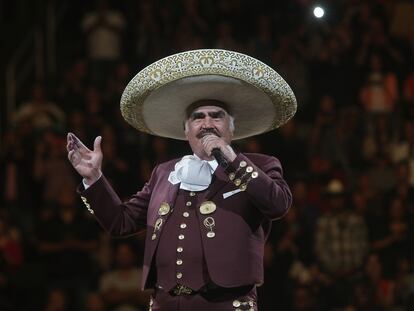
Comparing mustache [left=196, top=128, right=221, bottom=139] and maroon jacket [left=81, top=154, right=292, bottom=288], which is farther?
mustache [left=196, top=128, right=221, bottom=139]

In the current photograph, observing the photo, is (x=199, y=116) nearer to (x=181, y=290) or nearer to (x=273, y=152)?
(x=181, y=290)

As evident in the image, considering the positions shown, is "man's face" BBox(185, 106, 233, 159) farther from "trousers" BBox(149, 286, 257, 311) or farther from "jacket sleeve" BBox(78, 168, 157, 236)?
"trousers" BBox(149, 286, 257, 311)

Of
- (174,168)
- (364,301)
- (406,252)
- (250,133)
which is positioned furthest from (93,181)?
(406,252)

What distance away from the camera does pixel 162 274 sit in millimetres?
5020

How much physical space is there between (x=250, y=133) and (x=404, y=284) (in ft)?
13.6

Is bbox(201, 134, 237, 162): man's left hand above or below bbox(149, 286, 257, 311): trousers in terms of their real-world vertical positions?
above

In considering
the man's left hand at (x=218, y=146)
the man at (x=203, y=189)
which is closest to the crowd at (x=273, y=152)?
the man at (x=203, y=189)

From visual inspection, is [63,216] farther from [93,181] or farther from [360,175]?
[93,181]

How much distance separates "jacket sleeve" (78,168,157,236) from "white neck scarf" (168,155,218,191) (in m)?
0.24

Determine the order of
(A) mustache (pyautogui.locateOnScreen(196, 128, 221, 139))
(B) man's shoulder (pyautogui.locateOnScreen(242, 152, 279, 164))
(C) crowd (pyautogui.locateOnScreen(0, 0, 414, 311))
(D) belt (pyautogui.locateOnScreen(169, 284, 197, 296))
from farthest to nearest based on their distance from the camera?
1. (C) crowd (pyautogui.locateOnScreen(0, 0, 414, 311))
2. (B) man's shoulder (pyautogui.locateOnScreen(242, 152, 279, 164))
3. (A) mustache (pyautogui.locateOnScreen(196, 128, 221, 139))
4. (D) belt (pyautogui.locateOnScreen(169, 284, 197, 296))

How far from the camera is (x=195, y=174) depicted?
5191 mm

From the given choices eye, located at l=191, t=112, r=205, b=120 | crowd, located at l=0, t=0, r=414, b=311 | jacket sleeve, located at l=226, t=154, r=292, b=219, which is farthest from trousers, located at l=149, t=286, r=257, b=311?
crowd, located at l=0, t=0, r=414, b=311

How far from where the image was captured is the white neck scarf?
5172 millimetres

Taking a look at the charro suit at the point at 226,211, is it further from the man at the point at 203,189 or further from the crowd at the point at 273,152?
the crowd at the point at 273,152
